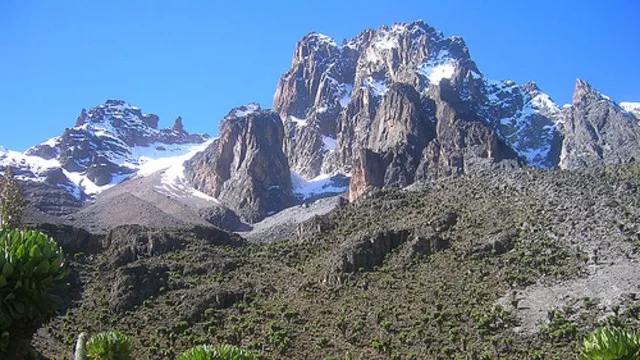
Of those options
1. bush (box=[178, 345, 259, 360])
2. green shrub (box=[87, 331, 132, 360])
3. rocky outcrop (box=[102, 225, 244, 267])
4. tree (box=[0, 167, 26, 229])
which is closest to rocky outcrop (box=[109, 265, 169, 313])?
rocky outcrop (box=[102, 225, 244, 267])

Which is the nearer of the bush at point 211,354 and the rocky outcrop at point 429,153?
the bush at point 211,354

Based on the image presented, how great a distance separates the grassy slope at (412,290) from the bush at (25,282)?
128 feet

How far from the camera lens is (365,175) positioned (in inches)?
6772

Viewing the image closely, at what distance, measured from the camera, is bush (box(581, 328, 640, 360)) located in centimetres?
1859

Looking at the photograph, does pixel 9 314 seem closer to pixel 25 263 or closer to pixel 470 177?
pixel 25 263

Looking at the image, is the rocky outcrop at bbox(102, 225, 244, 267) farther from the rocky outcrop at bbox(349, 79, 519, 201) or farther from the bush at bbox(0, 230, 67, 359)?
the bush at bbox(0, 230, 67, 359)

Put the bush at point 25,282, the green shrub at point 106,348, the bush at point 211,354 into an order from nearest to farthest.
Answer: the bush at point 25,282 → the bush at point 211,354 → the green shrub at point 106,348

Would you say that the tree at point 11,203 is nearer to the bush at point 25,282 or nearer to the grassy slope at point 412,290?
the grassy slope at point 412,290

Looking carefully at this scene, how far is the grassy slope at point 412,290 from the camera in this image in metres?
54.0

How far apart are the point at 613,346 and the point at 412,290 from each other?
48.1 meters

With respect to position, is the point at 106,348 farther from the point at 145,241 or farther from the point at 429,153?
the point at 429,153

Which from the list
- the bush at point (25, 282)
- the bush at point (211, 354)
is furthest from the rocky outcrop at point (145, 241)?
the bush at point (211, 354)

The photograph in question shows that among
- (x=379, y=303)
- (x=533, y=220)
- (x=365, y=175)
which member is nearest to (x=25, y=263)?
(x=379, y=303)

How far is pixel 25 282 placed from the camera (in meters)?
17.6
